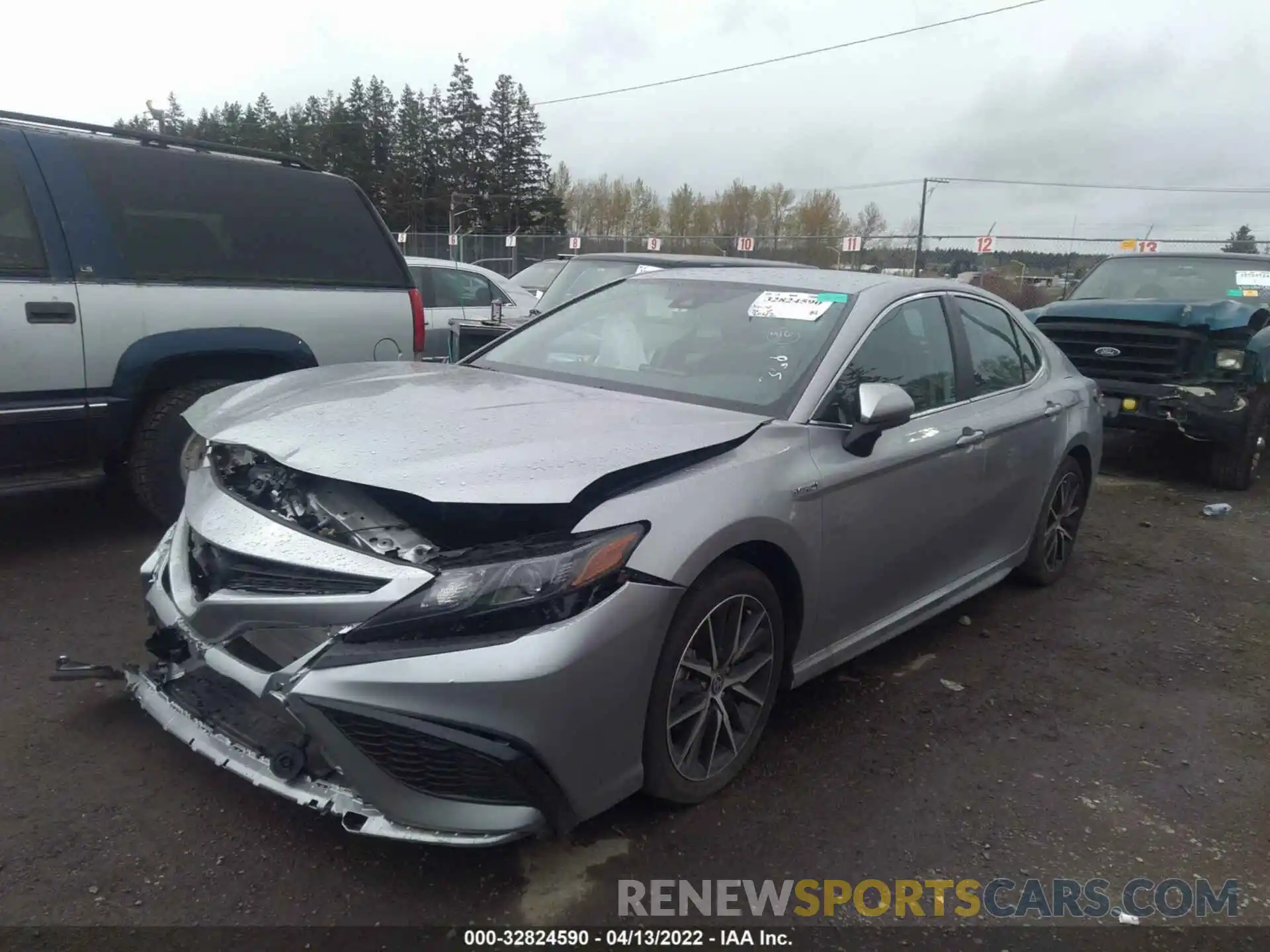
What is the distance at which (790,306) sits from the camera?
3887 millimetres

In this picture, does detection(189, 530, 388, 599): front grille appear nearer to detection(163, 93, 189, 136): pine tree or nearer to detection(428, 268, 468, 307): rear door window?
detection(428, 268, 468, 307): rear door window

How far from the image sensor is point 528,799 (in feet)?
7.91

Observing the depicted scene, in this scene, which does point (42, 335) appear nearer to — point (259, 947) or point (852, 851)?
point (259, 947)

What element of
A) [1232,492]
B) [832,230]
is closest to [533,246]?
[832,230]

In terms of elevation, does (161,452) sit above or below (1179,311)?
below

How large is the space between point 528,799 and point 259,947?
745 mm

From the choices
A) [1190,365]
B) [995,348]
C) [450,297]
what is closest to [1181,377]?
[1190,365]

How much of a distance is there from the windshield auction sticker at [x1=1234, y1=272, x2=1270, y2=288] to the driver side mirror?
7.35 m

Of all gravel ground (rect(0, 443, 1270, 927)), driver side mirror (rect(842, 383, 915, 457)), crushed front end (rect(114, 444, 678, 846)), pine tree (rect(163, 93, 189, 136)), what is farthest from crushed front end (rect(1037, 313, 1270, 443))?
pine tree (rect(163, 93, 189, 136))

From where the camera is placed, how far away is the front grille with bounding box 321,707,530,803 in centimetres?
234

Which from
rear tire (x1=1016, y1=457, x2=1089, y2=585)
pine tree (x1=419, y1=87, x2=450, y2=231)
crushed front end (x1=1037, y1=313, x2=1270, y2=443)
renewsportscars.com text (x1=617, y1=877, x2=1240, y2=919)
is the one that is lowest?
renewsportscars.com text (x1=617, y1=877, x2=1240, y2=919)

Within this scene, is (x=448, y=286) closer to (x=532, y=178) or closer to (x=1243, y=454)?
(x=1243, y=454)

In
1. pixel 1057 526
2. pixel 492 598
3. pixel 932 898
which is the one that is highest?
pixel 492 598

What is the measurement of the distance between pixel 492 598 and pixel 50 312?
11.4 ft
